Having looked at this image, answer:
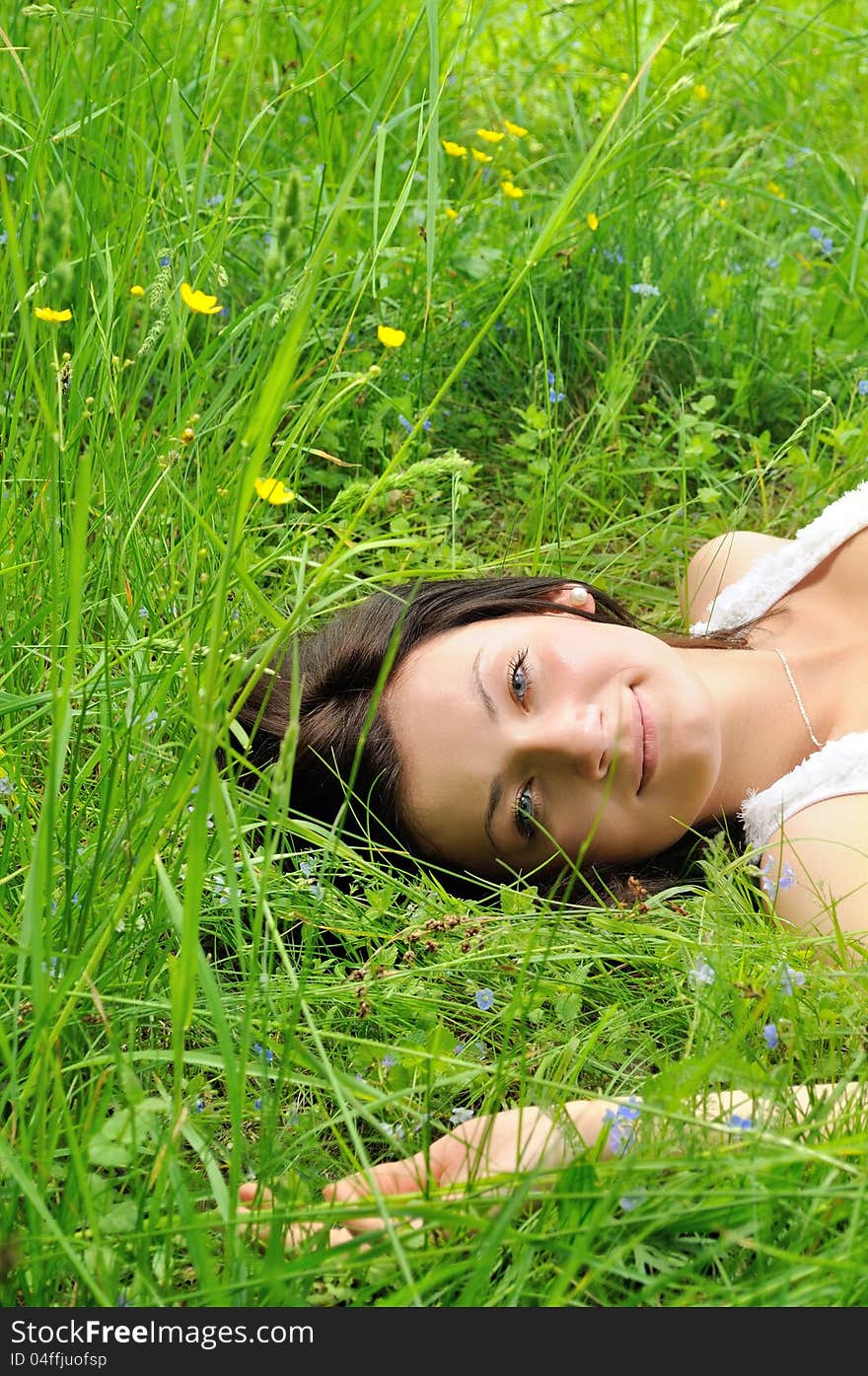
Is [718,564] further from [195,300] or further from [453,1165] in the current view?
[453,1165]

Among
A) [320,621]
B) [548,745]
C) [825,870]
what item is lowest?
[320,621]

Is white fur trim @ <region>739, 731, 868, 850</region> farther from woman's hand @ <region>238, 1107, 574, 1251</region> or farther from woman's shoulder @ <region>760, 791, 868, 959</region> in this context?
woman's hand @ <region>238, 1107, 574, 1251</region>

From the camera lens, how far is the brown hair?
2211mm

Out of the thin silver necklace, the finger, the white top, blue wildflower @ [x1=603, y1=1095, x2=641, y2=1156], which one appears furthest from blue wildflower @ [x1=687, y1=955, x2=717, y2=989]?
the white top

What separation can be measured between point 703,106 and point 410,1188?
373cm

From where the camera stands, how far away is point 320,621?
2.76 m

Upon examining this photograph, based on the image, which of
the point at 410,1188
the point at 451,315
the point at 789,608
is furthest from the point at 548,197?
the point at 410,1188

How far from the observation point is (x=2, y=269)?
2.20m

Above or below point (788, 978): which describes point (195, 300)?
above

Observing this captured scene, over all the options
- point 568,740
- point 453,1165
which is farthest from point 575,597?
point 453,1165

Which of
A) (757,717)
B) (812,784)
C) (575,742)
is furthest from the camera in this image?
(757,717)

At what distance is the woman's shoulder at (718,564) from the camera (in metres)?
2.77

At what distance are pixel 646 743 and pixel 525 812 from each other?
0.24 meters
